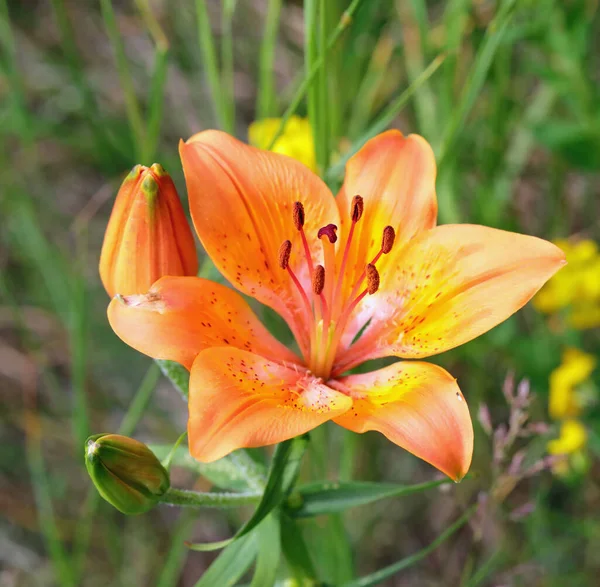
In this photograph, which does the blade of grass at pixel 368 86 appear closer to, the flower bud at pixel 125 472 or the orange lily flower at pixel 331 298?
the orange lily flower at pixel 331 298

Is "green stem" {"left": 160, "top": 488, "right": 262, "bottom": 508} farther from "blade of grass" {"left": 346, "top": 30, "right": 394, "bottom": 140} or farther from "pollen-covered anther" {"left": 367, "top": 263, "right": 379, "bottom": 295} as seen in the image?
"blade of grass" {"left": 346, "top": 30, "right": 394, "bottom": 140}

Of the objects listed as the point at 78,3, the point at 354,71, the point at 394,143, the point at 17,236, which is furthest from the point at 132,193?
the point at 78,3

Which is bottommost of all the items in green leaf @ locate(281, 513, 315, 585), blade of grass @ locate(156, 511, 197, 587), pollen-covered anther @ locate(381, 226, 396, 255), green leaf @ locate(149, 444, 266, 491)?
blade of grass @ locate(156, 511, 197, 587)

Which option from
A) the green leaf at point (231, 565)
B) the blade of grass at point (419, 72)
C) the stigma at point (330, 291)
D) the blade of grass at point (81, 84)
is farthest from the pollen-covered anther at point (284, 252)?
the blade of grass at point (81, 84)

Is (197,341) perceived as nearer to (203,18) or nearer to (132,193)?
(132,193)

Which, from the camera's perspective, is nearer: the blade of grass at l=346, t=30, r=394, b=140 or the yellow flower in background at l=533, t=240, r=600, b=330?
the yellow flower in background at l=533, t=240, r=600, b=330

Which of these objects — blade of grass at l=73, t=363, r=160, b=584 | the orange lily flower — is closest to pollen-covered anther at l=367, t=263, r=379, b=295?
the orange lily flower
